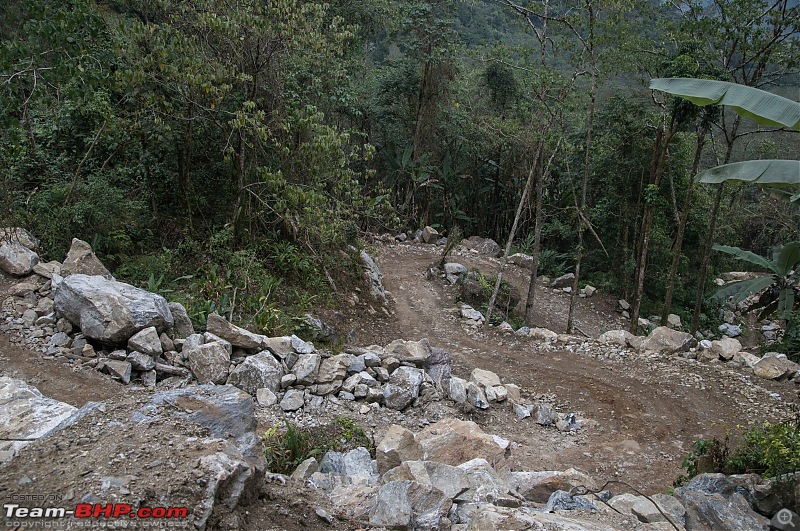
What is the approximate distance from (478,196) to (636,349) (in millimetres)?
11169

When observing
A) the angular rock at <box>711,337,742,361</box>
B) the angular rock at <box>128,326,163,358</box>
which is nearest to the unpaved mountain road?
the angular rock at <box>711,337,742,361</box>

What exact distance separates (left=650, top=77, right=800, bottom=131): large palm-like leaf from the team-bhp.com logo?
A: 16.5 ft

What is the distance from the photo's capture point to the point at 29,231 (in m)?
8.23

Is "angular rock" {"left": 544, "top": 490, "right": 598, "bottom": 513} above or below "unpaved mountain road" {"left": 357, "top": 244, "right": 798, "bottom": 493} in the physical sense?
above

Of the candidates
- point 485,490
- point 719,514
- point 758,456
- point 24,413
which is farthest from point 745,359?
point 24,413

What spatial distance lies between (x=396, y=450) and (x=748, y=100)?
429 cm

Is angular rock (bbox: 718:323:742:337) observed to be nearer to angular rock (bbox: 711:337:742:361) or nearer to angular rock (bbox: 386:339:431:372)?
angular rock (bbox: 711:337:742:361)

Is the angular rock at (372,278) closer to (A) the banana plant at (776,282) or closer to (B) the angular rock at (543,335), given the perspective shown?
(B) the angular rock at (543,335)

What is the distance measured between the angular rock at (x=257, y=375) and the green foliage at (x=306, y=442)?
714 mm

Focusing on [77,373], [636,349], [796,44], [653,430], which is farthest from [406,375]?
[796,44]

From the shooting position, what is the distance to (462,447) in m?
5.41

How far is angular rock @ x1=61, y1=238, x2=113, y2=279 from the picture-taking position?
7.39m

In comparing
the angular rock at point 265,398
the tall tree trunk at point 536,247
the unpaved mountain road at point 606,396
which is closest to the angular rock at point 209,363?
the angular rock at point 265,398

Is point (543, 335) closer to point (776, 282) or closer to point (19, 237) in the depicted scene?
point (776, 282)
